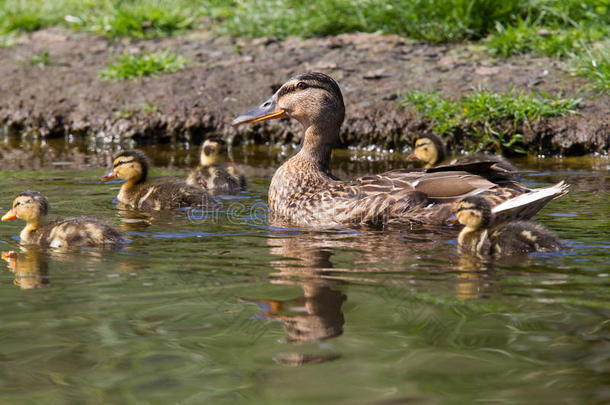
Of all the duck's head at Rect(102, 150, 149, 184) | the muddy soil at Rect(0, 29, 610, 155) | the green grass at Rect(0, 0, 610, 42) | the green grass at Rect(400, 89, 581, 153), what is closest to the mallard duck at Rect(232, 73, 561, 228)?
the duck's head at Rect(102, 150, 149, 184)

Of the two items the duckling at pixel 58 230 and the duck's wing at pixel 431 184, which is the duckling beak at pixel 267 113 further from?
the duckling at pixel 58 230

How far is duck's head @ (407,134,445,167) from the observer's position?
272 inches

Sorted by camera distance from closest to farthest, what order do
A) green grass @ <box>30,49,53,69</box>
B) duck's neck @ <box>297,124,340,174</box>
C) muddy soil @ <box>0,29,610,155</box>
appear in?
duck's neck @ <box>297,124,340,174</box> < muddy soil @ <box>0,29,610,155</box> < green grass @ <box>30,49,53,69</box>

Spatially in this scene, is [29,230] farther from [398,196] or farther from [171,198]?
[398,196]

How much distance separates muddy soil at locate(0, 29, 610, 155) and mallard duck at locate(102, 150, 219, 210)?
223cm

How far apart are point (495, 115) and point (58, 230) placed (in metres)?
4.23

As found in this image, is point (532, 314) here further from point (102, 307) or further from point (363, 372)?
point (102, 307)

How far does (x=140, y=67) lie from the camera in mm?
9523

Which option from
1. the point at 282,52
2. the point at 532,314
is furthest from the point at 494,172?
the point at 282,52

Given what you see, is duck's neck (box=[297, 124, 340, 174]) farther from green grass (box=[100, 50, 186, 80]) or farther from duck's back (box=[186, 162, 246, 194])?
green grass (box=[100, 50, 186, 80])

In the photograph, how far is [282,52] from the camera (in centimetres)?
970

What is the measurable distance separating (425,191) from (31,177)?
3.37 m

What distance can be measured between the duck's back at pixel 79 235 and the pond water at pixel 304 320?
126 millimetres

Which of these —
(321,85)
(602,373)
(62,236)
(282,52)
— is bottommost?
(602,373)
